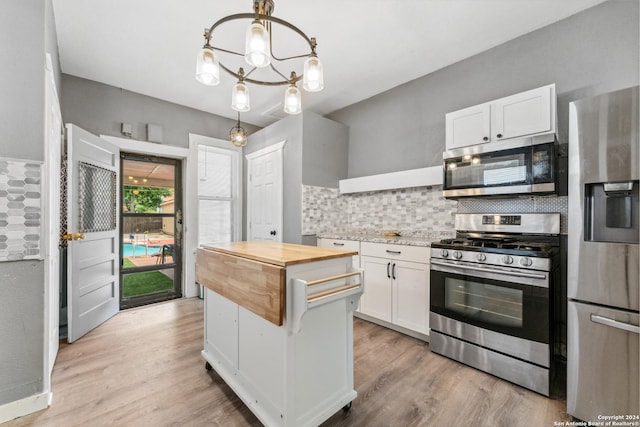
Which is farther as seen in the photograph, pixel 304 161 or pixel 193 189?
pixel 193 189

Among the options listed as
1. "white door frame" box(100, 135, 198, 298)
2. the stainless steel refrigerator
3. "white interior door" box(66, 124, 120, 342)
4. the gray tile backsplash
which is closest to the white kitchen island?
the stainless steel refrigerator

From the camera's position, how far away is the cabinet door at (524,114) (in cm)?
206

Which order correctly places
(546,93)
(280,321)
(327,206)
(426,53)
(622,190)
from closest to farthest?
(280,321) < (622,190) < (546,93) < (426,53) < (327,206)

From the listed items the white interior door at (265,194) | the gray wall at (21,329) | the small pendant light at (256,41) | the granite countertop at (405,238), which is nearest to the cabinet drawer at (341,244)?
the granite countertop at (405,238)

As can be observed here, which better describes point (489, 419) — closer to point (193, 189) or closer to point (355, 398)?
point (355, 398)

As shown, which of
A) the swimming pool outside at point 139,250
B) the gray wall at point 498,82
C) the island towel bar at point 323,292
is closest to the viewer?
the island towel bar at point 323,292

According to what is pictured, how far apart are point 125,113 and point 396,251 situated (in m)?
3.68

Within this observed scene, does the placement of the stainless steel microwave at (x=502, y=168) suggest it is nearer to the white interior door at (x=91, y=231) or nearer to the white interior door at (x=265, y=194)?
the white interior door at (x=265, y=194)

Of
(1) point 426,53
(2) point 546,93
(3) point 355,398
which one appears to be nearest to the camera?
(3) point 355,398

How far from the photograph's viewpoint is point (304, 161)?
11.4 feet

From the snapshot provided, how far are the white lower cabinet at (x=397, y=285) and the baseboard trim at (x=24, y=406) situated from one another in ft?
8.41

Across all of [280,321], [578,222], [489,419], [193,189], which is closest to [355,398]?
[489,419]

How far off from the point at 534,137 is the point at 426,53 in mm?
1322

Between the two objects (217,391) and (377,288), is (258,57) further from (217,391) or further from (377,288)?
(377,288)
